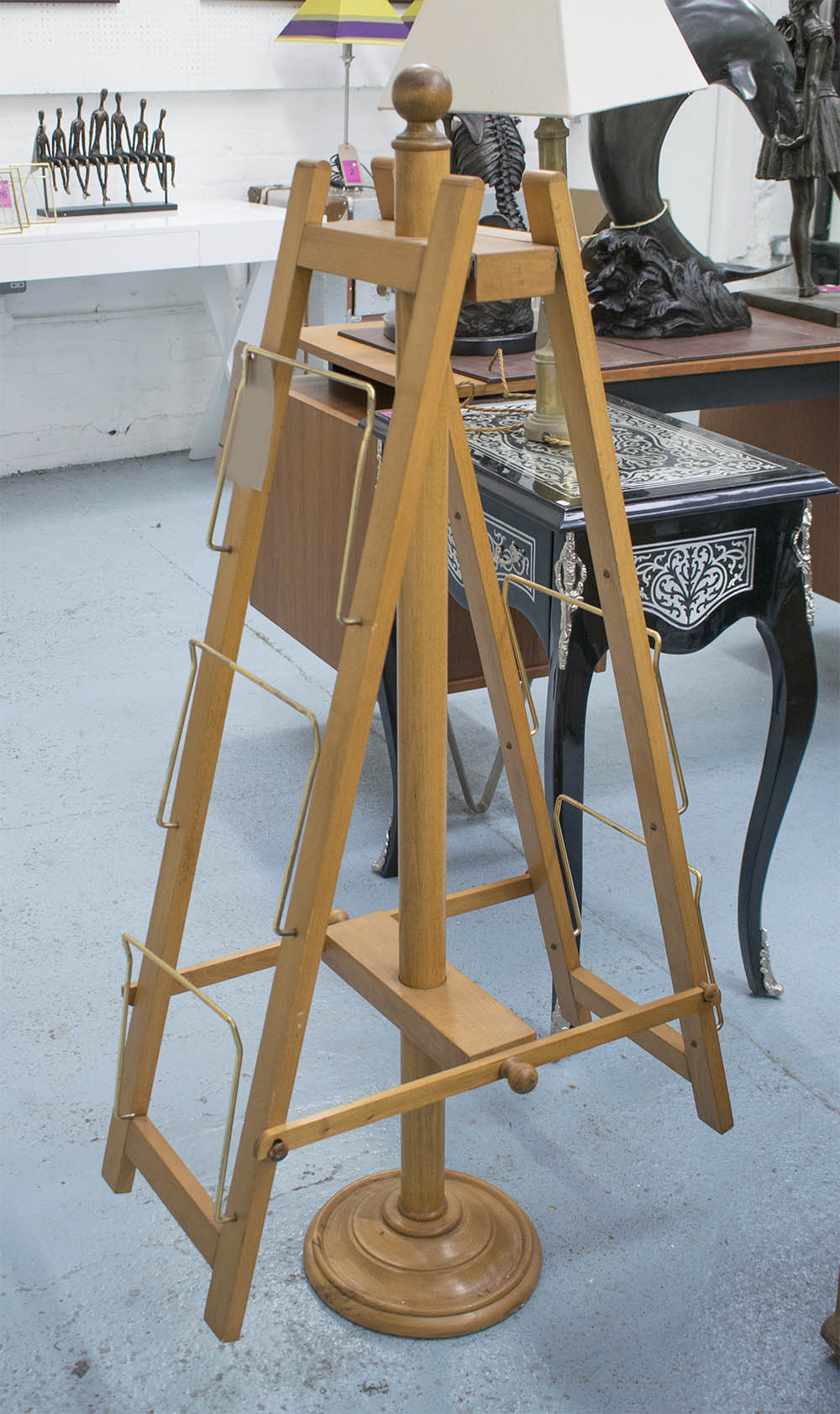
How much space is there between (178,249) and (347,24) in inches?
37.3

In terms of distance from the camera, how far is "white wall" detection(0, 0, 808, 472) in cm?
458

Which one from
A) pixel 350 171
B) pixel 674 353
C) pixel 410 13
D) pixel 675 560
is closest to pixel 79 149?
pixel 350 171

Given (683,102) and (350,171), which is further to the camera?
(350,171)

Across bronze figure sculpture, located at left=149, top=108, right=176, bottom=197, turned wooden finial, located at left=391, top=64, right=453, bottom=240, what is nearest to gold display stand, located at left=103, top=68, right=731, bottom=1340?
turned wooden finial, located at left=391, top=64, right=453, bottom=240

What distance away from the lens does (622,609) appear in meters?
1.33

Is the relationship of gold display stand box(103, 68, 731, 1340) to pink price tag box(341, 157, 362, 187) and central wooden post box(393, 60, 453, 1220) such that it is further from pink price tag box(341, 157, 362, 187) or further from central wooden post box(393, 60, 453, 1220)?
pink price tag box(341, 157, 362, 187)

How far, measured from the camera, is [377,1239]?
161 cm

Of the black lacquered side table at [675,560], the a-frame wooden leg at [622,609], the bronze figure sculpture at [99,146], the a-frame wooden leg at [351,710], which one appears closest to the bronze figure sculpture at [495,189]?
the black lacquered side table at [675,560]

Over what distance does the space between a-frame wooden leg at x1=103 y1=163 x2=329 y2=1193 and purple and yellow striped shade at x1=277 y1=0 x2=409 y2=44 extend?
367cm

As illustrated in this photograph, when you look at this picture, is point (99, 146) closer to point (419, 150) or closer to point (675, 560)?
point (675, 560)

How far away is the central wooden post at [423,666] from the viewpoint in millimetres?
1148

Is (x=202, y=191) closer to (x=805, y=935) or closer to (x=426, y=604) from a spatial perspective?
(x=805, y=935)

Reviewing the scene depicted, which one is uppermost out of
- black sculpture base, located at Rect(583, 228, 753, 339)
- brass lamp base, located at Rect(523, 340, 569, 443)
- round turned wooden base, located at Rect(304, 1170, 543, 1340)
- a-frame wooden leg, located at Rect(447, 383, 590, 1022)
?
black sculpture base, located at Rect(583, 228, 753, 339)

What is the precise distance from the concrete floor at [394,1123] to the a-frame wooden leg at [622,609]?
0.90 feet
